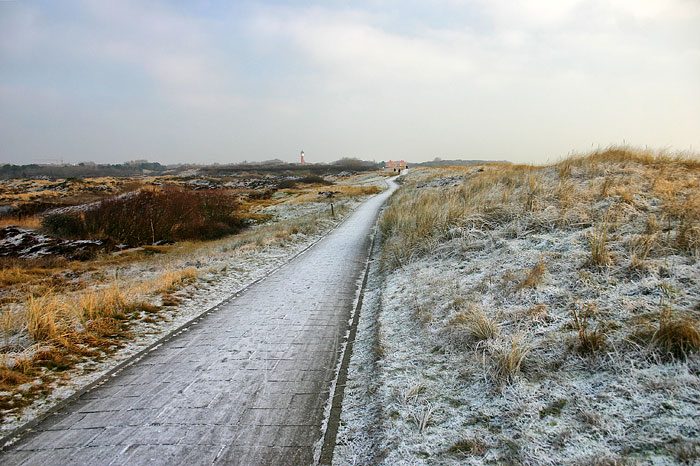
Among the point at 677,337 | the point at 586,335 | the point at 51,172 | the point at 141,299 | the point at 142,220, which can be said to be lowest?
the point at 141,299

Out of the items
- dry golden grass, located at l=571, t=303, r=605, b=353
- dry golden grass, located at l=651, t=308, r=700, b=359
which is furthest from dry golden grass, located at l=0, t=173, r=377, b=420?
dry golden grass, located at l=651, t=308, r=700, b=359

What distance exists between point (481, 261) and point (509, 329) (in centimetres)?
273

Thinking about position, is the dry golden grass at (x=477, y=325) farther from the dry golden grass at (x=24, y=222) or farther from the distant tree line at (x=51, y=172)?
the distant tree line at (x=51, y=172)

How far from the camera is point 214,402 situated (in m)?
4.05

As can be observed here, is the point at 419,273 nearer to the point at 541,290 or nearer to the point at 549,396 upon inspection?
the point at 541,290

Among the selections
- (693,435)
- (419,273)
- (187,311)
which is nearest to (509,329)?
(693,435)

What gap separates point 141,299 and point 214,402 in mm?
4385

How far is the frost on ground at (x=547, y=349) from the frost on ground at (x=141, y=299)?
3614 millimetres

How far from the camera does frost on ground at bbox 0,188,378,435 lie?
4258mm

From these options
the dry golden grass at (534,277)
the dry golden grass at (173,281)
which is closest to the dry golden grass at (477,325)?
the dry golden grass at (534,277)

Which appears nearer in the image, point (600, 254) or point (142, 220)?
point (600, 254)

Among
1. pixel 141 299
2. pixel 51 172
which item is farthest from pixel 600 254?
pixel 51 172

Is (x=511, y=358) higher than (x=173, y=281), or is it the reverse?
(x=511, y=358)

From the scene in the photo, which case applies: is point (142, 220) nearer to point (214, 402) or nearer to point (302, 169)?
point (214, 402)
